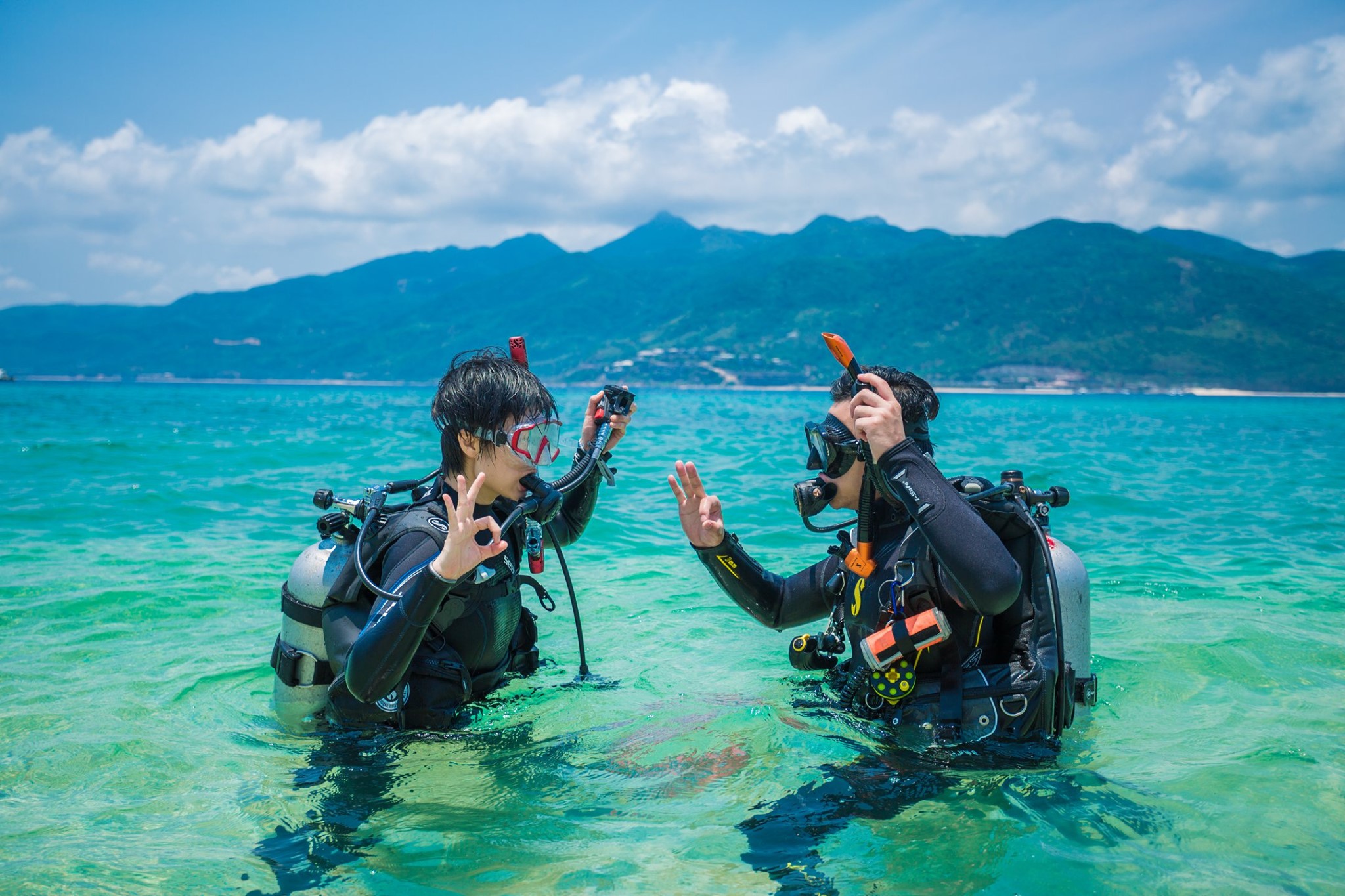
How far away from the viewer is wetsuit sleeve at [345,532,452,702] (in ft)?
8.49

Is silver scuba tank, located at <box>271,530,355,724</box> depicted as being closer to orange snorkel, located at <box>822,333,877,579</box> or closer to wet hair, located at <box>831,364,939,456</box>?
orange snorkel, located at <box>822,333,877,579</box>

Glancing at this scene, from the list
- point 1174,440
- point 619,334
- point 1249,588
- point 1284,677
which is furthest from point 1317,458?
point 619,334

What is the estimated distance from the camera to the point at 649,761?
3.35 m

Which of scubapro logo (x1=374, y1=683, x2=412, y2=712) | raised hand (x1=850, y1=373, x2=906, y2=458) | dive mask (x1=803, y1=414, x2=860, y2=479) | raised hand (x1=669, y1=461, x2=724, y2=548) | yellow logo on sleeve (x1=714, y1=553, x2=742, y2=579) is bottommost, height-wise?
scubapro logo (x1=374, y1=683, x2=412, y2=712)

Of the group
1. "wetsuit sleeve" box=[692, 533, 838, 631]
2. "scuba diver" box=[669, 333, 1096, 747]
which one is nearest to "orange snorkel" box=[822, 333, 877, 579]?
"scuba diver" box=[669, 333, 1096, 747]

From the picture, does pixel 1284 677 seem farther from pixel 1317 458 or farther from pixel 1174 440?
pixel 1174 440

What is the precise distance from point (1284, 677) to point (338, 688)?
471 centimetres

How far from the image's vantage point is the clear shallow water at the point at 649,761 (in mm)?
2615

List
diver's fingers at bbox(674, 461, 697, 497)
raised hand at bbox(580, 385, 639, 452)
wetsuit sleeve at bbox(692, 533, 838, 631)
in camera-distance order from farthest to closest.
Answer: raised hand at bbox(580, 385, 639, 452) → wetsuit sleeve at bbox(692, 533, 838, 631) → diver's fingers at bbox(674, 461, 697, 497)

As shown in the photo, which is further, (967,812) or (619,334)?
(619,334)

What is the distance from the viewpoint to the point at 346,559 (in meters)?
3.15

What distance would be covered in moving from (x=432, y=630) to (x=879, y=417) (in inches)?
70.6

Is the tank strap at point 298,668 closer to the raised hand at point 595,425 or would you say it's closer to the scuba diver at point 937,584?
the raised hand at point 595,425

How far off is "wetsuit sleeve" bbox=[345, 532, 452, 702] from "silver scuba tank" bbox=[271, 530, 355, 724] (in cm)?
44
